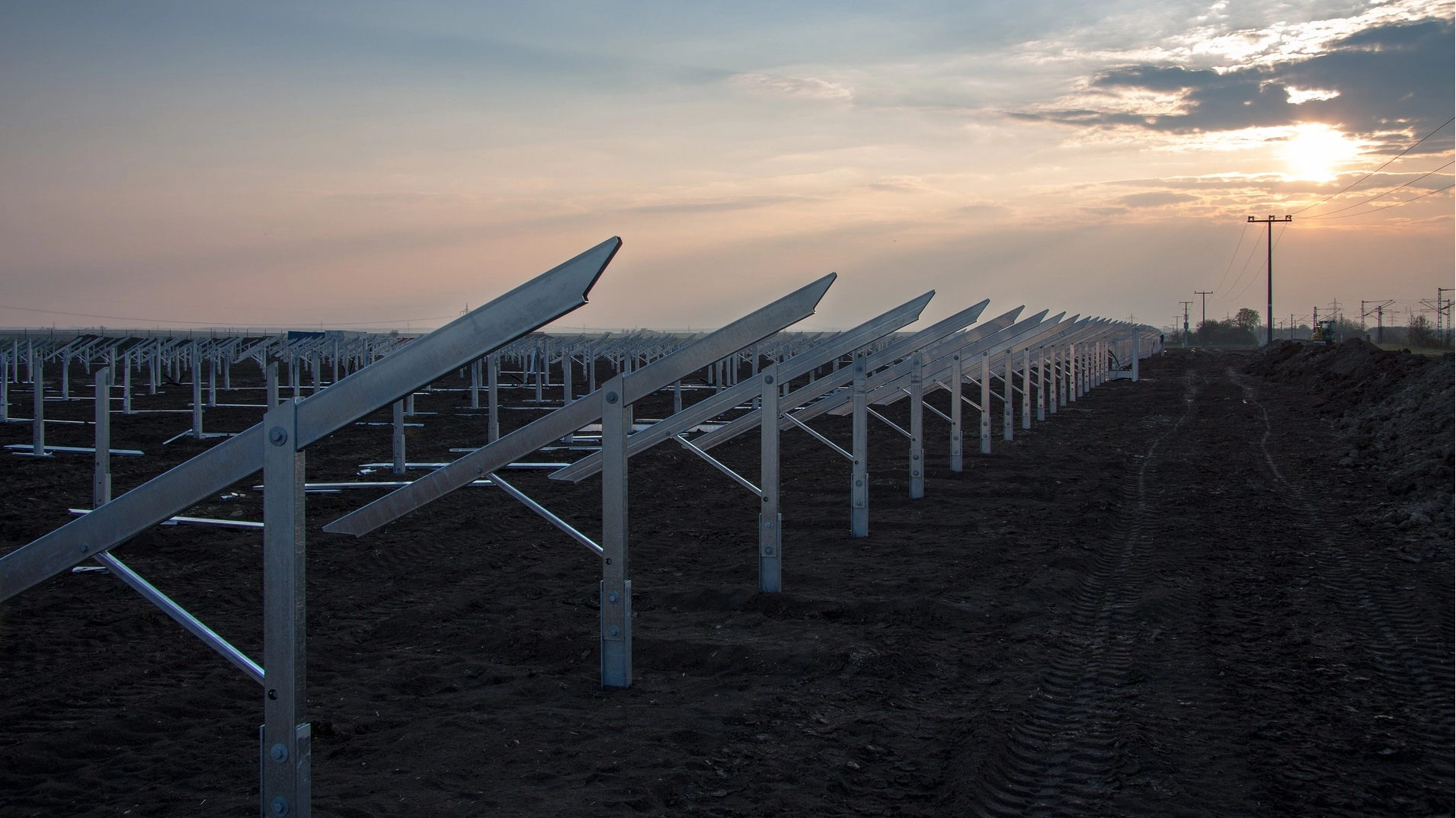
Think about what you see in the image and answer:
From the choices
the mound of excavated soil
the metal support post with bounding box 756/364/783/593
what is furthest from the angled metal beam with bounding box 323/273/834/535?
the mound of excavated soil

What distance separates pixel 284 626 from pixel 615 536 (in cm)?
212

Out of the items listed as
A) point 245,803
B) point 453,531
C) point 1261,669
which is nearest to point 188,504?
point 245,803

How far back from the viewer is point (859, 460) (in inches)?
367

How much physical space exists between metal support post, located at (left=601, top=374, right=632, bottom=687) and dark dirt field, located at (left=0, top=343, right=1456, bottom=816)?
27cm

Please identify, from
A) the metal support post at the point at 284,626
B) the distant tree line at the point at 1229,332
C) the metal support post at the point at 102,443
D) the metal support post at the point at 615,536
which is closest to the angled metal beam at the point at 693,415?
the metal support post at the point at 615,536

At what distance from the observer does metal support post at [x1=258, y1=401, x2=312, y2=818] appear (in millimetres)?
2975

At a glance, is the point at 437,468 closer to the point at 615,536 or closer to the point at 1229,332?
the point at 615,536

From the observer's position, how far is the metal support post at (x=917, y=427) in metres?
11.5

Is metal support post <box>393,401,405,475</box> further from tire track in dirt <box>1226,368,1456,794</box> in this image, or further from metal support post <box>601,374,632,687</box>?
tire track in dirt <box>1226,368,1456,794</box>

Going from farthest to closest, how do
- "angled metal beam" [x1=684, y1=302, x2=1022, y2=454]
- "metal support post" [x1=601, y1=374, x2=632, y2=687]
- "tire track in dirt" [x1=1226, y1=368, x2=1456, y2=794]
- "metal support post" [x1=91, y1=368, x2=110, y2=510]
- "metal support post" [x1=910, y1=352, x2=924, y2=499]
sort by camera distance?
"metal support post" [x1=910, y1=352, x2=924, y2=499], "metal support post" [x1=91, y1=368, x2=110, y2=510], "angled metal beam" [x1=684, y1=302, x2=1022, y2=454], "metal support post" [x1=601, y1=374, x2=632, y2=687], "tire track in dirt" [x1=1226, y1=368, x2=1456, y2=794]

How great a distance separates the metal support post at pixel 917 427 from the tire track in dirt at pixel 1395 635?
3.78 meters

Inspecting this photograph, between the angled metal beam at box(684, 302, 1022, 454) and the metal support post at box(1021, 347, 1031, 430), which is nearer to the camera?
the angled metal beam at box(684, 302, 1022, 454)

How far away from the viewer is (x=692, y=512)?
11406 mm

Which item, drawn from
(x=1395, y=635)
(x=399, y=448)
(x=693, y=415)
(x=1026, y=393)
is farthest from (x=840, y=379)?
(x=1026, y=393)
